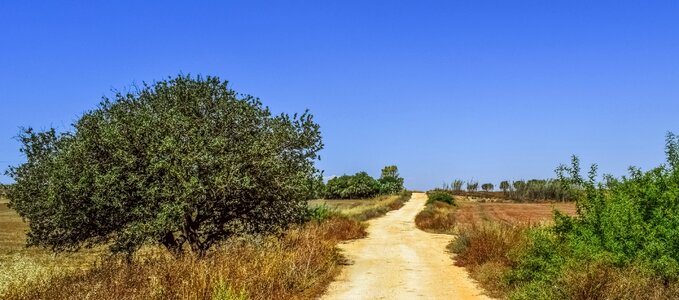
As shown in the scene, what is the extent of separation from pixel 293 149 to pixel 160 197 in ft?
18.1

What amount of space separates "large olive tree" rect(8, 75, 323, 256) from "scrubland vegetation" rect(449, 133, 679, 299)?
7.24 metres

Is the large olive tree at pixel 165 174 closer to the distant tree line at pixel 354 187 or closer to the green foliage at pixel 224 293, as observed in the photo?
the green foliage at pixel 224 293

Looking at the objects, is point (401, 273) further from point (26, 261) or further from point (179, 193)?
point (26, 261)

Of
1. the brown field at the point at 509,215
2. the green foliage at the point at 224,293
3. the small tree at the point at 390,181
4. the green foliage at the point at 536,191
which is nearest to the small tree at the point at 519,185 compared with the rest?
the green foliage at the point at 536,191

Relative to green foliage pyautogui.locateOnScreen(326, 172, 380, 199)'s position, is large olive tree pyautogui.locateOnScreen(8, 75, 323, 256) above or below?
below

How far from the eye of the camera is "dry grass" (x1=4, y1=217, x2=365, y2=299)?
407 inches

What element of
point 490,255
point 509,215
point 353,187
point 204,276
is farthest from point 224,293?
point 353,187

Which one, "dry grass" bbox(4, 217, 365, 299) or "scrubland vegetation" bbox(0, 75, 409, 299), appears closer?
"dry grass" bbox(4, 217, 365, 299)

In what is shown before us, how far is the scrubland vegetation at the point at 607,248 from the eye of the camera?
35.9ft

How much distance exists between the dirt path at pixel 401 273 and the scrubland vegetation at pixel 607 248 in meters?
1.34

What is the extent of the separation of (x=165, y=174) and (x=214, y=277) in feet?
13.5

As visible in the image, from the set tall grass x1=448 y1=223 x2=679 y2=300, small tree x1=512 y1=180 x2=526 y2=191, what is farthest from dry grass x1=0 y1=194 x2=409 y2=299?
small tree x1=512 y1=180 x2=526 y2=191

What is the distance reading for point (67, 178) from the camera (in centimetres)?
1427

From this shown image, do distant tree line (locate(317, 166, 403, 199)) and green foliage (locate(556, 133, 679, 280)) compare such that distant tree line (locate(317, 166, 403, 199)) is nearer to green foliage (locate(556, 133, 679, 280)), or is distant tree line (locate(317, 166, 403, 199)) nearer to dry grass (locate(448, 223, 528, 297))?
dry grass (locate(448, 223, 528, 297))
